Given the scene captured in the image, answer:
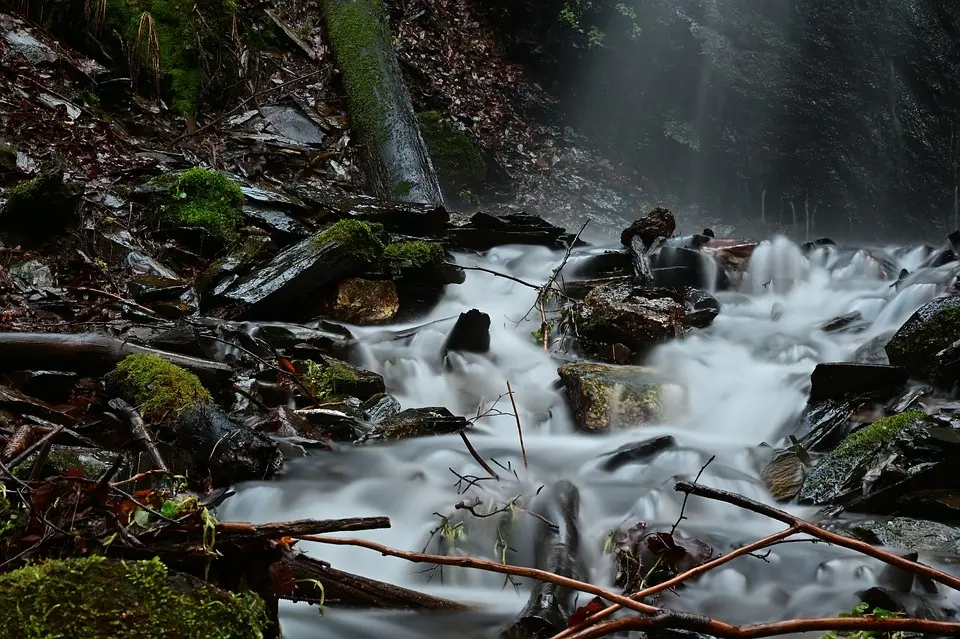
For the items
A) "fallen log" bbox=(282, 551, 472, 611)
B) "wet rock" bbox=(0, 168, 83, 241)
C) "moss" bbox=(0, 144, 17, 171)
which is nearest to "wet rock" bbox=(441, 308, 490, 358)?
"wet rock" bbox=(0, 168, 83, 241)

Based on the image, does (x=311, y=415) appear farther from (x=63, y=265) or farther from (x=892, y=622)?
(x=892, y=622)

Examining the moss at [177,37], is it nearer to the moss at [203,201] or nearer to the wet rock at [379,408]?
the moss at [203,201]

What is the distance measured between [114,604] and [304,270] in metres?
4.29

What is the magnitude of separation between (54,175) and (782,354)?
621 cm

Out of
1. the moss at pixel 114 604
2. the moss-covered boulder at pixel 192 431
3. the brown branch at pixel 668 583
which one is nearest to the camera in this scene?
the moss at pixel 114 604

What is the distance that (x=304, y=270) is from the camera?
546 centimetres

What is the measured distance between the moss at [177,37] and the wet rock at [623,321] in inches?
211

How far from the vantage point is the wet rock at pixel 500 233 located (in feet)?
25.6

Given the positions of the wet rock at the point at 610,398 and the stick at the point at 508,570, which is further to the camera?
the wet rock at the point at 610,398

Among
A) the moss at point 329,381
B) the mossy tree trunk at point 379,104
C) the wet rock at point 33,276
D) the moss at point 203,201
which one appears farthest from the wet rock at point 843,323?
the wet rock at point 33,276

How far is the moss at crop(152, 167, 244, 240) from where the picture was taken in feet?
19.4

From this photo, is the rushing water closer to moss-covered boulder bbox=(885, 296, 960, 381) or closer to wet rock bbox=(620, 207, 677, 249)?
moss-covered boulder bbox=(885, 296, 960, 381)

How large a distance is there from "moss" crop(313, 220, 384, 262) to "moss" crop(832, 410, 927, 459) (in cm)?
387

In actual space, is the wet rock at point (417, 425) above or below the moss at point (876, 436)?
below
